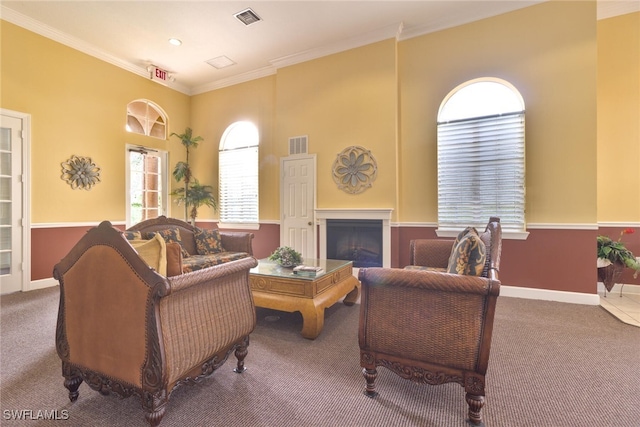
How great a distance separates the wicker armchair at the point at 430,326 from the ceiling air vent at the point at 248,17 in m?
3.91

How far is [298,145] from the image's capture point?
506 centimetres

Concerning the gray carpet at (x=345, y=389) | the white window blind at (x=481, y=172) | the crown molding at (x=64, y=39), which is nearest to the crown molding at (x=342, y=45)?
the white window blind at (x=481, y=172)

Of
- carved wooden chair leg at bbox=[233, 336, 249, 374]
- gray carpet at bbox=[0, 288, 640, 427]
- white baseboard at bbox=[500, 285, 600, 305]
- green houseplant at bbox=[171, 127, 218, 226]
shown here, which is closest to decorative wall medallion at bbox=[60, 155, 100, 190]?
green houseplant at bbox=[171, 127, 218, 226]

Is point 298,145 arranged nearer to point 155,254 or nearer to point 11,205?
point 155,254

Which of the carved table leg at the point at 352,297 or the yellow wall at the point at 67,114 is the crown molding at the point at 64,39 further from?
the carved table leg at the point at 352,297

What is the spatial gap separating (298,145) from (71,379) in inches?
163

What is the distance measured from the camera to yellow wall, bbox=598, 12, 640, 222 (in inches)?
145

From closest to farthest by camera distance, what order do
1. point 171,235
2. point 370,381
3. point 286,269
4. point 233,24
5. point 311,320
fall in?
point 370,381, point 311,320, point 286,269, point 171,235, point 233,24

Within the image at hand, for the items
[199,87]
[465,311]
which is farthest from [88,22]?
[465,311]

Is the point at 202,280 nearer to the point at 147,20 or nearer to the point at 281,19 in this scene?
the point at 281,19

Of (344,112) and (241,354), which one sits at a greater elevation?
(344,112)

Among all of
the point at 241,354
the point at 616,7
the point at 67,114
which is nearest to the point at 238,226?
the point at 67,114

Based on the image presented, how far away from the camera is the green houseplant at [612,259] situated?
3477mm

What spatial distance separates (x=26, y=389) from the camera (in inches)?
71.6
